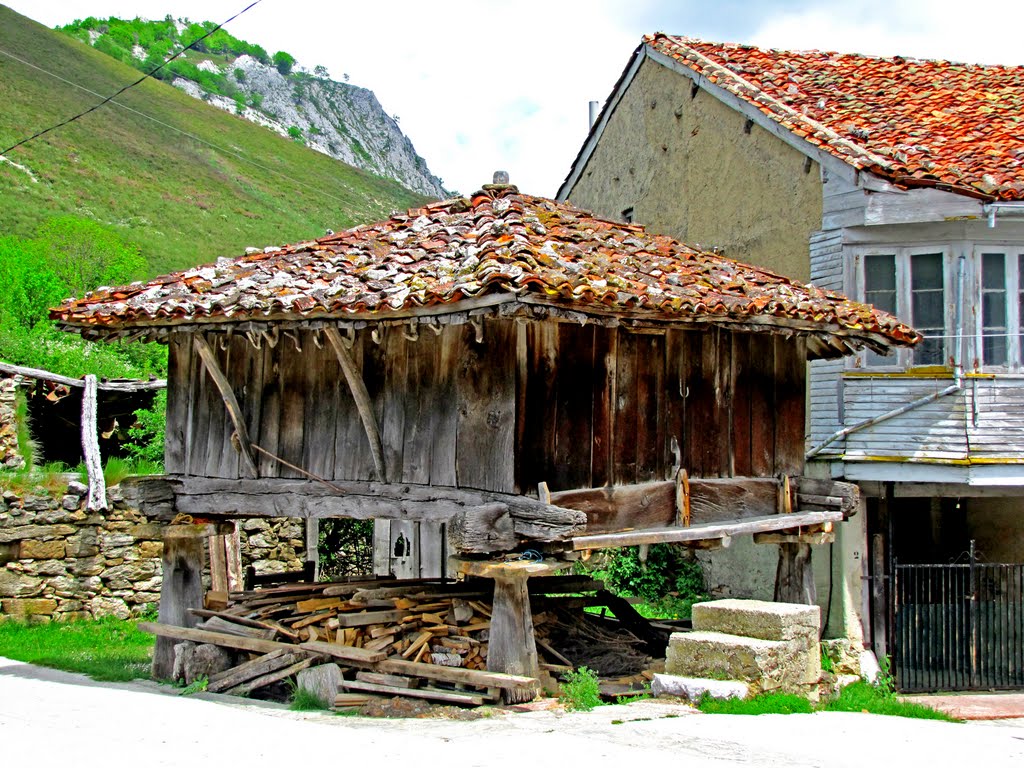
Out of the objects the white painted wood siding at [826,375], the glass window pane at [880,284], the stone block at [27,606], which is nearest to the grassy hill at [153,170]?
the stone block at [27,606]

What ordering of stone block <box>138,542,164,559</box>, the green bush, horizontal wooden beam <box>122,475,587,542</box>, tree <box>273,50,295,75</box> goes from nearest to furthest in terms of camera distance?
horizontal wooden beam <box>122,475,587,542</box> → the green bush → stone block <box>138,542,164,559</box> → tree <box>273,50,295,75</box>

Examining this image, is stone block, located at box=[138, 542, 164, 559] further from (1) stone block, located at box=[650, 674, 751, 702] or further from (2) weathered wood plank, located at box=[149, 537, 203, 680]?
(1) stone block, located at box=[650, 674, 751, 702]

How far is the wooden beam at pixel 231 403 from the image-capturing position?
8.64m

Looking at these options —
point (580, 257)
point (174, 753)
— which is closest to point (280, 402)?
point (580, 257)

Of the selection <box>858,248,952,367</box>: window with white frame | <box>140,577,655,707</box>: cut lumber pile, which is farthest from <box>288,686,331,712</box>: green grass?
<box>858,248,952,367</box>: window with white frame

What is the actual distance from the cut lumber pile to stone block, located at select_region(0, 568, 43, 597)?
403 centimetres

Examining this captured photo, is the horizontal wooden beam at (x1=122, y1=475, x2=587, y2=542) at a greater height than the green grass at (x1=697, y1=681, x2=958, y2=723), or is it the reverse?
the horizontal wooden beam at (x1=122, y1=475, x2=587, y2=542)

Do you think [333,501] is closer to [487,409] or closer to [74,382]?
[487,409]

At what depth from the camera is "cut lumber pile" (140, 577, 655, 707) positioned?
Answer: 7812 mm

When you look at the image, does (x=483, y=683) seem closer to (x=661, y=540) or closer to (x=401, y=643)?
(x=401, y=643)

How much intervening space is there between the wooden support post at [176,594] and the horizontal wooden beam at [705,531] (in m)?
3.87

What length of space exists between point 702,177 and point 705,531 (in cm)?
746

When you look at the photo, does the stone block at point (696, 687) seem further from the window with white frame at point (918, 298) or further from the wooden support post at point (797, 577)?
the window with white frame at point (918, 298)

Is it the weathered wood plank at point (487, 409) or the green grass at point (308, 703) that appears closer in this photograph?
the weathered wood plank at point (487, 409)
